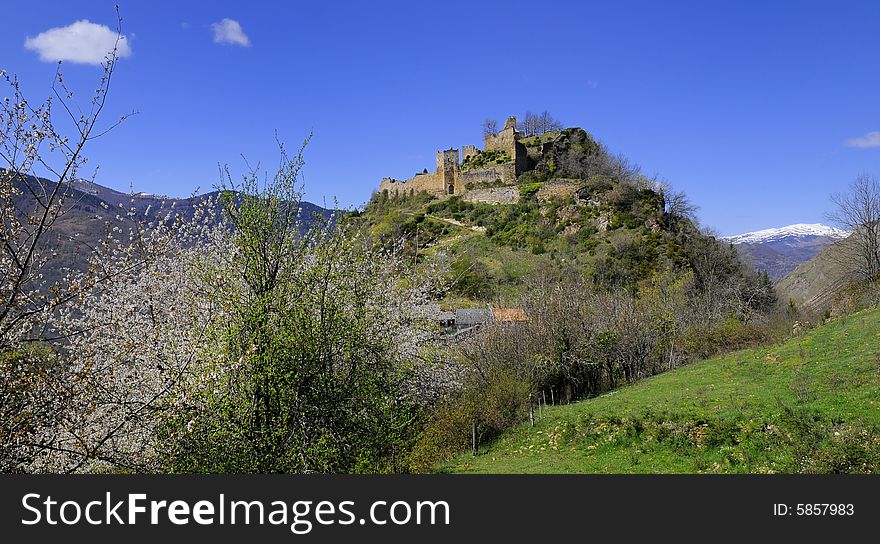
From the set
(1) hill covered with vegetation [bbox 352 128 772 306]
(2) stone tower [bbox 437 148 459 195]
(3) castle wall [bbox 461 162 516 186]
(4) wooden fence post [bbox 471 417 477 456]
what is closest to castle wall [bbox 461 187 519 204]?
(1) hill covered with vegetation [bbox 352 128 772 306]

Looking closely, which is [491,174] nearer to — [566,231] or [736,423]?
[566,231]

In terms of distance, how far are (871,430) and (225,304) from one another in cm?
1179

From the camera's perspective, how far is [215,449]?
8.01 metres

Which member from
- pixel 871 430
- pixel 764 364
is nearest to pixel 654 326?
pixel 764 364

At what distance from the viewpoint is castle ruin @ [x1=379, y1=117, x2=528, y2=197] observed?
7150 centimetres

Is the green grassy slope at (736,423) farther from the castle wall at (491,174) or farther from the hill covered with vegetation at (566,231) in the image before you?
the castle wall at (491,174)

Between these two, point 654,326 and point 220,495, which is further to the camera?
point 654,326

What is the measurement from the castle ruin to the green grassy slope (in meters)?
52.0

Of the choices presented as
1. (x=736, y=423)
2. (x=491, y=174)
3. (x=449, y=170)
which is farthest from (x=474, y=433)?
(x=449, y=170)

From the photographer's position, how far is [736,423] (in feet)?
43.4

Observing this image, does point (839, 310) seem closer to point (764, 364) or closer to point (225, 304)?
point (764, 364)

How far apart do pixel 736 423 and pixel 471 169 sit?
2468 inches

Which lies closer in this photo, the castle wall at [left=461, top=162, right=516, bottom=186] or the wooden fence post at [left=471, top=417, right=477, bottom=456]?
the wooden fence post at [left=471, top=417, right=477, bottom=456]

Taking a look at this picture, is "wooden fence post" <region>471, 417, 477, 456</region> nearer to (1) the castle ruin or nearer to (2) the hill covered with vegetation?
(2) the hill covered with vegetation
